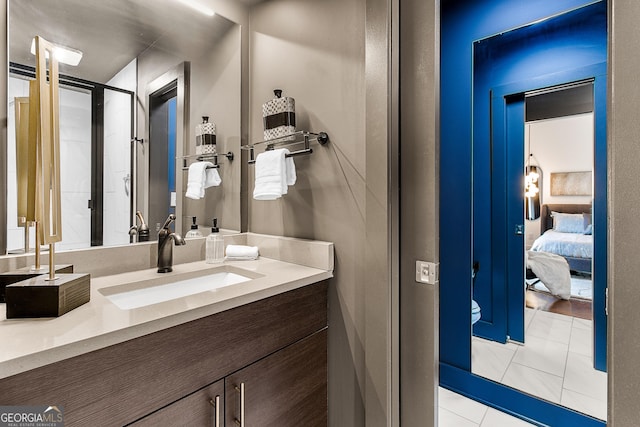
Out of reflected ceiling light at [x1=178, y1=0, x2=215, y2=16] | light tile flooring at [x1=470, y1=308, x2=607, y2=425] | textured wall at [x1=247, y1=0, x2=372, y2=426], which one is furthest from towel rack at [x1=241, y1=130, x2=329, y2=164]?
light tile flooring at [x1=470, y1=308, x2=607, y2=425]

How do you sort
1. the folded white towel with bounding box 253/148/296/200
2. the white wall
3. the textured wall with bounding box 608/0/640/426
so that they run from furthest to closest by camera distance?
the folded white towel with bounding box 253/148/296/200 → the white wall → the textured wall with bounding box 608/0/640/426

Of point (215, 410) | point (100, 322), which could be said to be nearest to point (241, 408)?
point (215, 410)

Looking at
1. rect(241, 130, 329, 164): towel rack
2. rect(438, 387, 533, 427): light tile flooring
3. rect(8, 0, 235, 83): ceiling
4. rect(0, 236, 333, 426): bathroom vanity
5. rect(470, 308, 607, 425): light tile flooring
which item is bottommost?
rect(438, 387, 533, 427): light tile flooring

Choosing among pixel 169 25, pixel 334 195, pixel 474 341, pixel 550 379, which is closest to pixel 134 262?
pixel 334 195

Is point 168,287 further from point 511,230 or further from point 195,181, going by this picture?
point 511,230

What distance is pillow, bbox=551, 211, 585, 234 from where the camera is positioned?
4.76ft

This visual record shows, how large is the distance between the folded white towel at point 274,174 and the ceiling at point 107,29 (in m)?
0.72

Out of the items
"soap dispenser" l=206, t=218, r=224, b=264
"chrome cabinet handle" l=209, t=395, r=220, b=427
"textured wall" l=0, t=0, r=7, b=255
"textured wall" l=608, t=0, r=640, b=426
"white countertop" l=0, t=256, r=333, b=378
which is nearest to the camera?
"white countertop" l=0, t=256, r=333, b=378

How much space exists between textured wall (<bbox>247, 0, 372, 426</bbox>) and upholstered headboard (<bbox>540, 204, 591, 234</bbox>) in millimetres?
985

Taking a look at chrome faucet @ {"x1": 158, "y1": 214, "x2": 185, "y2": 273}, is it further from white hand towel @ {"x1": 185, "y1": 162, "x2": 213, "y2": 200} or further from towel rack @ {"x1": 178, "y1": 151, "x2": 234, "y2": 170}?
towel rack @ {"x1": 178, "y1": 151, "x2": 234, "y2": 170}

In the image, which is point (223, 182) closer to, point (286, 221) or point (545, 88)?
point (286, 221)

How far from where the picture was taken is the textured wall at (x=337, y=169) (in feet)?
4.31

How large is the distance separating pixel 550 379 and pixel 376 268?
125 cm

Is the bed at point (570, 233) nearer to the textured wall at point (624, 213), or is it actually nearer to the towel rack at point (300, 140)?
the textured wall at point (624, 213)
